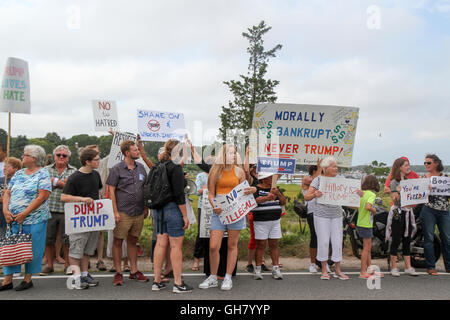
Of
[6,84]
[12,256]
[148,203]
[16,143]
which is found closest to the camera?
[12,256]

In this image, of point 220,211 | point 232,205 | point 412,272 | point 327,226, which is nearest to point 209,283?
point 220,211

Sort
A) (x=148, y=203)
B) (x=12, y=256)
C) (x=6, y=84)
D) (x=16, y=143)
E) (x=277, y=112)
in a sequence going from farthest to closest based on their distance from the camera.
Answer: (x=16, y=143) < (x=277, y=112) < (x=6, y=84) < (x=148, y=203) < (x=12, y=256)

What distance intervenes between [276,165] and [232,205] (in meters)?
1.23

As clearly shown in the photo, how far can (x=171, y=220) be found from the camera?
5047mm

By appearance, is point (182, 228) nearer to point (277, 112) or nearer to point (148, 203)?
point (148, 203)

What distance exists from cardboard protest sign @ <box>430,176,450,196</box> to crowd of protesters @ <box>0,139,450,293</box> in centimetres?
12

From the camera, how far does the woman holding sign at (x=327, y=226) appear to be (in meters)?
5.70

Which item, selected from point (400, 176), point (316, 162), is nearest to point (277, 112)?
point (316, 162)

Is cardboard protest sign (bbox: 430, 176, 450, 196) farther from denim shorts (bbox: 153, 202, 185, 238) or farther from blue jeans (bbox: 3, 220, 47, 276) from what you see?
blue jeans (bbox: 3, 220, 47, 276)

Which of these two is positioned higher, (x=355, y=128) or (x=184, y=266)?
(x=355, y=128)

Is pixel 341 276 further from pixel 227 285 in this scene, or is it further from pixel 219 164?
pixel 219 164

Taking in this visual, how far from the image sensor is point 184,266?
21.5 feet

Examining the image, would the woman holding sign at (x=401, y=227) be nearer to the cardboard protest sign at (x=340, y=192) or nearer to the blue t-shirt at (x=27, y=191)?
the cardboard protest sign at (x=340, y=192)

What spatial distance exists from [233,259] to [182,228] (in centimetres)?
87
